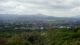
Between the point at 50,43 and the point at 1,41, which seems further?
the point at 1,41

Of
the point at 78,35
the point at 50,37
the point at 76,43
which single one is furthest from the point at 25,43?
the point at 76,43

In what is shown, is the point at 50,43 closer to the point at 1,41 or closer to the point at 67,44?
the point at 67,44

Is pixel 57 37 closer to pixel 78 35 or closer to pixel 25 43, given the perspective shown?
pixel 78 35

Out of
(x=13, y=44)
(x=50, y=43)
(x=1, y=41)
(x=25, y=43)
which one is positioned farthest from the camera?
(x=1, y=41)

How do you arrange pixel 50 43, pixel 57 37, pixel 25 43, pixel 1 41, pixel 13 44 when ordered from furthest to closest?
pixel 1 41 < pixel 13 44 < pixel 25 43 < pixel 57 37 < pixel 50 43

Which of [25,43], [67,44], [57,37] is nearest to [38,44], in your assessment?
[25,43]

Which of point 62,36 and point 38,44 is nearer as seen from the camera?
point 62,36

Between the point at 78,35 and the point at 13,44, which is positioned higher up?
the point at 78,35

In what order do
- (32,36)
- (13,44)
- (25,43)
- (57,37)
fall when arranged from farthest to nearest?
(32,36) → (13,44) → (25,43) → (57,37)

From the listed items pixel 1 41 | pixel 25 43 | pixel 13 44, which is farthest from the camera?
pixel 1 41
